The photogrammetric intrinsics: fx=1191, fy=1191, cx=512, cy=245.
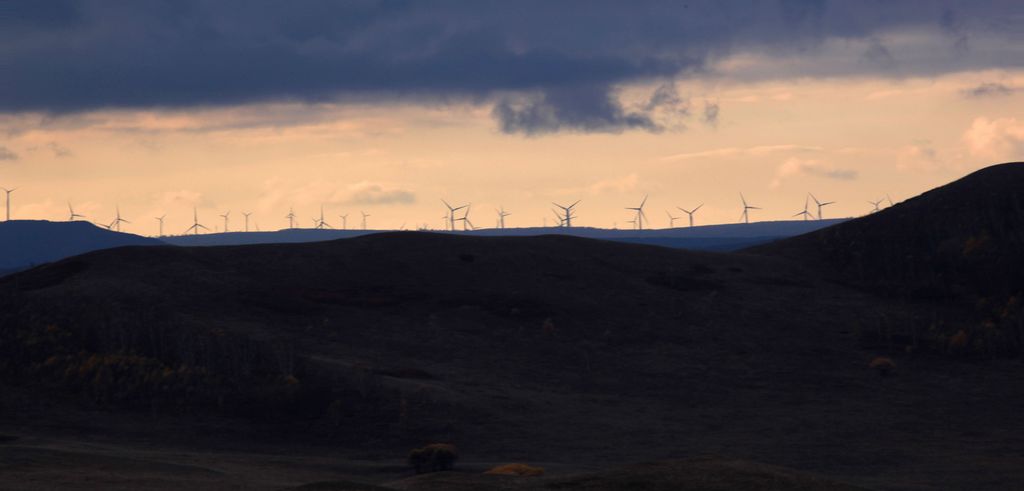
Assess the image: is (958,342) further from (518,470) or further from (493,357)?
(518,470)

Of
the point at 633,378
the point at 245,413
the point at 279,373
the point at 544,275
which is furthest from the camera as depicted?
the point at 544,275

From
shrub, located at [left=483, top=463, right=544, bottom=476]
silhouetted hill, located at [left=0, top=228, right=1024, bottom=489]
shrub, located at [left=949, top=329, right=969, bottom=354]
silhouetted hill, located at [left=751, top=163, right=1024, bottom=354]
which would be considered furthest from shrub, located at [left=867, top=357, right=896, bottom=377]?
shrub, located at [left=483, top=463, right=544, bottom=476]

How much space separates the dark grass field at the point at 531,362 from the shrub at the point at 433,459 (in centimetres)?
112

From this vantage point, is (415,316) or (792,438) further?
(415,316)

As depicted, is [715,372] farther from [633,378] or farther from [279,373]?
[279,373]

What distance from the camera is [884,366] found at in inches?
3369

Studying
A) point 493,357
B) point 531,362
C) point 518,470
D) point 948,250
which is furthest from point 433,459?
point 948,250

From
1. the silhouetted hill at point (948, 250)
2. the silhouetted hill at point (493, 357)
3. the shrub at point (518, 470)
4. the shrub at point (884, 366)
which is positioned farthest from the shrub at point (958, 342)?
the shrub at point (518, 470)

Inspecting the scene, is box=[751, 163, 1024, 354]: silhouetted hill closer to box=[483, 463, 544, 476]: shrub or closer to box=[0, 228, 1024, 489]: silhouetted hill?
box=[0, 228, 1024, 489]: silhouetted hill

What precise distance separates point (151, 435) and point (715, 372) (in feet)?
131

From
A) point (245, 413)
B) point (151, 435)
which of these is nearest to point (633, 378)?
point (245, 413)

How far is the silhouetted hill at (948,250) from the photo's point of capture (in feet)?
353

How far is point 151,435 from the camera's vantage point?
2586 inches

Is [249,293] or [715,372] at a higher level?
[249,293]
